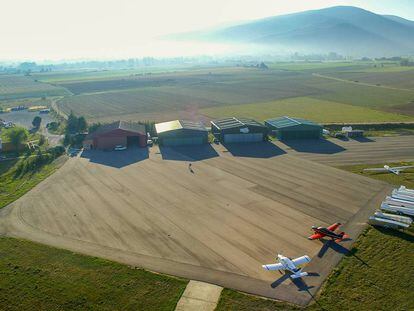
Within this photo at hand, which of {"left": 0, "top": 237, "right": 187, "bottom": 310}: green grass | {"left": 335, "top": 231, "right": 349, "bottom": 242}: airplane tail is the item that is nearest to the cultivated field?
{"left": 335, "top": 231, "right": 349, "bottom": 242}: airplane tail

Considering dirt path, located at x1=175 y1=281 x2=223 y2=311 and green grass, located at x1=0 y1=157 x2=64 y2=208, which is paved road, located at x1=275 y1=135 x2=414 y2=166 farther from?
green grass, located at x1=0 y1=157 x2=64 y2=208

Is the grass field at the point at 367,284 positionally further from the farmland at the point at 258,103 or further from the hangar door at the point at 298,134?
the farmland at the point at 258,103

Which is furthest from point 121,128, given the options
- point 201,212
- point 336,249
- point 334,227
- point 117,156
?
point 336,249

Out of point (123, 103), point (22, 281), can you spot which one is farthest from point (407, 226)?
point (123, 103)

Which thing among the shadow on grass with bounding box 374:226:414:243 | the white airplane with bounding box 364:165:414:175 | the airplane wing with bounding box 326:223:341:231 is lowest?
the shadow on grass with bounding box 374:226:414:243

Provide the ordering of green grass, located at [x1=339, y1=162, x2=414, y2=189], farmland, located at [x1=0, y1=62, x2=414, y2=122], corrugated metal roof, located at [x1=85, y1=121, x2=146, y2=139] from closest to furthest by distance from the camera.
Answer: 1. green grass, located at [x1=339, y1=162, x2=414, y2=189]
2. corrugated metal roof, located at [x1=85, y1=121, x2=146, y2=139]
3. farmland, located at [x1=0, y1=62, x2=414, y2=122]

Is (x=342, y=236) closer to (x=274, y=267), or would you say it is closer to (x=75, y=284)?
(x=274, y=267)
